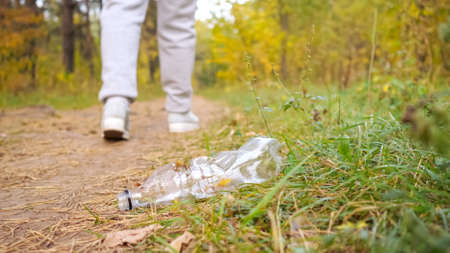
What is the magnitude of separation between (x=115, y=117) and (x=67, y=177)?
1.86 feet

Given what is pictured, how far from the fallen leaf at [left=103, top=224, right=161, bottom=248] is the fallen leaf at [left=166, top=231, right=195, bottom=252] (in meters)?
0.11

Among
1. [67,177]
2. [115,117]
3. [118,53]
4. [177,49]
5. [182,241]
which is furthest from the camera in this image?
[177,49]

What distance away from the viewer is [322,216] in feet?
2.46

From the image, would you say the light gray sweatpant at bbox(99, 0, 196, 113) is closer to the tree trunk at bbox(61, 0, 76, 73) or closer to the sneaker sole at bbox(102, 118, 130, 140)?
the sneaker sole at bbox(102, 118, 130, 140)

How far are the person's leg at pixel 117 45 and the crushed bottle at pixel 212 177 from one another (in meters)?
1.05

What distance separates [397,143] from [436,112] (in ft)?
2.03

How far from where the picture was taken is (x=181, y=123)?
8.25 ft

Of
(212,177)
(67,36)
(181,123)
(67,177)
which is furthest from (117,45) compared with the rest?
(67,36)

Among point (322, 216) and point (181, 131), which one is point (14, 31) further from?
point (322, 216)

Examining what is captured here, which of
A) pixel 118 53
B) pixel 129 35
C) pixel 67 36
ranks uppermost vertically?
pixel 67 36

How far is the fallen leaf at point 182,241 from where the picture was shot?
706 mm

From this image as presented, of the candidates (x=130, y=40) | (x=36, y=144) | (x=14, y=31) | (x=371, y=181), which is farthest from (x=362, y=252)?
(x=14, y=31)

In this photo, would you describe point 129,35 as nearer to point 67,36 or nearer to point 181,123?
point 181,123

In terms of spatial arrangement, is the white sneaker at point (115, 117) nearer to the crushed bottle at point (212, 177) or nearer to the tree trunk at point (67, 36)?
the crushed bottle at point (212, 177)
